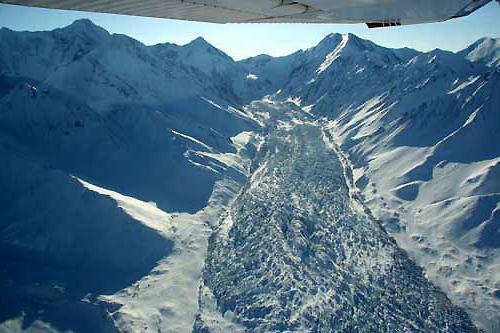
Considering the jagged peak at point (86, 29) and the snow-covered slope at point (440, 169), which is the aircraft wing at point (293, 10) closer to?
the snow-covered slope at point (440, 169)

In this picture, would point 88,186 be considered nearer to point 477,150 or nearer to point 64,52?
point 477,150

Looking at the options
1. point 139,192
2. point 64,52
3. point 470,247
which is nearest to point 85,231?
point 139,192

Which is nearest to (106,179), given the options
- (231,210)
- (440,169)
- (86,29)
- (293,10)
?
(231,210)

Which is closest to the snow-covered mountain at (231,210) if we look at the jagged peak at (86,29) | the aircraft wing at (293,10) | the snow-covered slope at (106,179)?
the snow-covered slope at (106,179)

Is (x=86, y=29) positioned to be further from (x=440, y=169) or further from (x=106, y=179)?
(x=440, y=169)

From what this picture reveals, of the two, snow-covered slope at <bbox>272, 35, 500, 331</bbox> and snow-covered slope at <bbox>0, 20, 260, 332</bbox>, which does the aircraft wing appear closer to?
snow-covered slope at <bbox>0, 20, 260, 332</bbox>

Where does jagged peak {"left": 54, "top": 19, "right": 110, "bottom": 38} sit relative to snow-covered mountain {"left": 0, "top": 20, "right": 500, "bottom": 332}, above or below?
above

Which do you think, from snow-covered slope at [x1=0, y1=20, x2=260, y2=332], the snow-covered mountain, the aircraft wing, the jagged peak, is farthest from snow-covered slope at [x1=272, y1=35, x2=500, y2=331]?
the jagged peak
